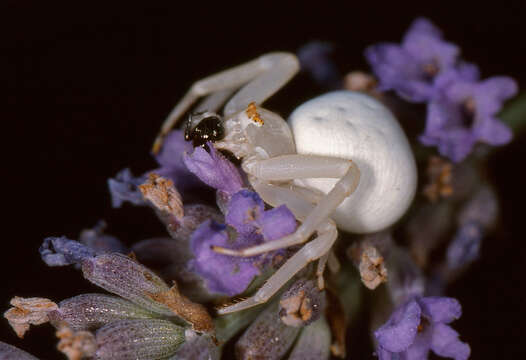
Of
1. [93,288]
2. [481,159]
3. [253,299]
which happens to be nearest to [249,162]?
[253,299]

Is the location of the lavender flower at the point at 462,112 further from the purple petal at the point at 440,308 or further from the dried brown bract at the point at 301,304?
the dried brown bract at the point at 301,304

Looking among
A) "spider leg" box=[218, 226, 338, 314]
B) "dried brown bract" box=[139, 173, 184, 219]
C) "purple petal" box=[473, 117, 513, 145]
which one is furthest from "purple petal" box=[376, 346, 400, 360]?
"purple petal" box=[473, 117, 513, 145]

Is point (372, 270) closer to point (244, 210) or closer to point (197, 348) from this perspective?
point (244, 210)

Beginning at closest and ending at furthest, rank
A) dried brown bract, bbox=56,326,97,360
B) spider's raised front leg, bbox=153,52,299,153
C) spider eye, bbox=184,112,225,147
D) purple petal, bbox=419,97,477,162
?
1. dried brown bract, bbox=56,326,97,360
2. spider eye, bbox=184,112,225,147
3. spider's raised front leg, bbox=153,52,299,153
4. purple petal, bbox=419,97,477,162

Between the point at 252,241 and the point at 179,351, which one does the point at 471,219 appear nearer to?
the point at 252,241

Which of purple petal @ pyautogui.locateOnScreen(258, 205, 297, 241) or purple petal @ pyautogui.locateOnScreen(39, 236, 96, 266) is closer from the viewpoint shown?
purple petal @ pyautogui.locateOnScreen(258, 205, 297, 241)

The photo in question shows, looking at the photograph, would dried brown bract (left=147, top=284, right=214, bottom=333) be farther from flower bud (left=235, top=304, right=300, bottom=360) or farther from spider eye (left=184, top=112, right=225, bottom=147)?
spider eye (left=184, top=112, right=225, bottom=147)

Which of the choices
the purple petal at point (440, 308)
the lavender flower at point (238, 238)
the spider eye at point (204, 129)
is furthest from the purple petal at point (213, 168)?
the purple petal at point (440, 308)
